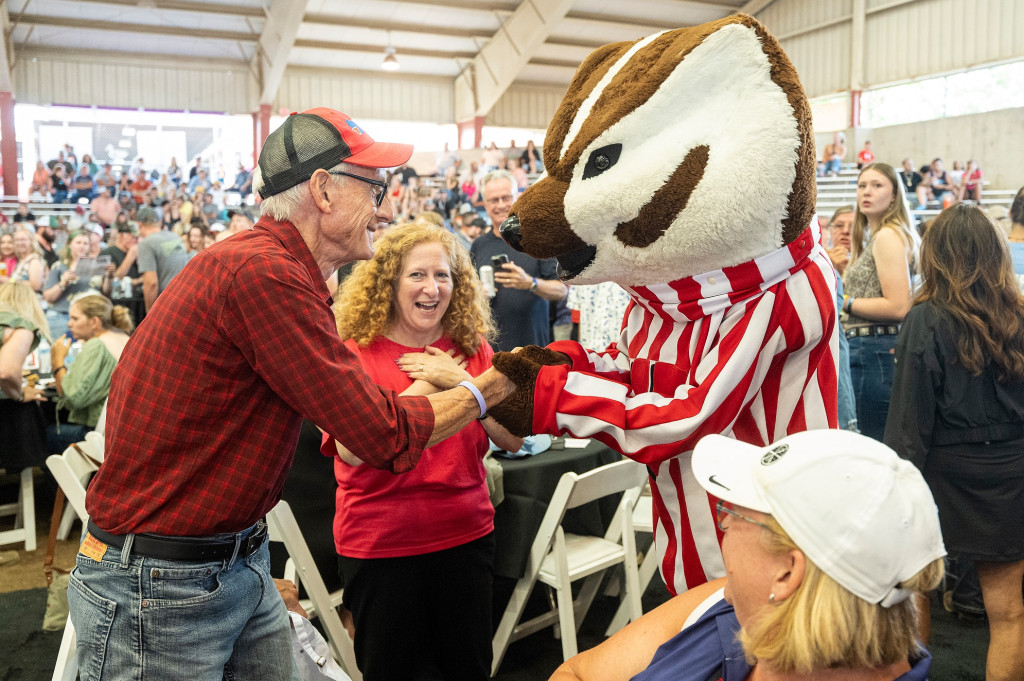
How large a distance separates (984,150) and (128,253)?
15.5 m

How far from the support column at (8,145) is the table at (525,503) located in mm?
17851

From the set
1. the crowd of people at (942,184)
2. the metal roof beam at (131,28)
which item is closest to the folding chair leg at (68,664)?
the crowd of people at (942,184)

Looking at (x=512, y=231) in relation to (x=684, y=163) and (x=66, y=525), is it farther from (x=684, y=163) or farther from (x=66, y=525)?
(x=66, y=525)

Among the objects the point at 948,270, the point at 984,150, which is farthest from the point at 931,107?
the point at 948,270

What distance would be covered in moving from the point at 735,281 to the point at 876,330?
104 inches

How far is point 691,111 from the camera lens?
158 cm

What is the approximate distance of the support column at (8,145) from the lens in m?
17.4

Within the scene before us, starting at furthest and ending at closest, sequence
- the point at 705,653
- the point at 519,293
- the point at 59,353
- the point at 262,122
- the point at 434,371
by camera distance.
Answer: the point at 262,122, the point at 59,353, the point at 519,293, the point at 434,371, the point at 705,653

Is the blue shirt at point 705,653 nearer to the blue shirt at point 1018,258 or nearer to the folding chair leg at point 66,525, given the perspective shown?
the blue shirt at point 1018,258

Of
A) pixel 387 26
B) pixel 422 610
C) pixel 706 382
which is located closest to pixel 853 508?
pixel 706 382

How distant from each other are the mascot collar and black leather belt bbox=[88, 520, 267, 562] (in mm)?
1026

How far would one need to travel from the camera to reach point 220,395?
5.31ft

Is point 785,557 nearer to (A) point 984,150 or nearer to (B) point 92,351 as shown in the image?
(B) point 92,351

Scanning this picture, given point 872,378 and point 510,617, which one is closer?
point 510,617
